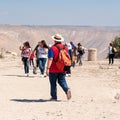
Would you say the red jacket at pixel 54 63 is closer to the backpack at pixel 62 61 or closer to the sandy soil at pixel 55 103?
the backpack at pixel 62 61

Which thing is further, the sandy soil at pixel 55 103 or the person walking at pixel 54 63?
the person walking at pixel 54 63

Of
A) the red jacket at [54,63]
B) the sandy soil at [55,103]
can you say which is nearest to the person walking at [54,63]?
the red jacket at [54,63]

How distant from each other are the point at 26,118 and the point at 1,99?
329 cm

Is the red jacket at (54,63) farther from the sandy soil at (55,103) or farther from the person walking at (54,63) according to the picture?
the sandy soil at (55,103)

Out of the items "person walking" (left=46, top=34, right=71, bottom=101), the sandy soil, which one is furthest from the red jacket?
the sandy soil

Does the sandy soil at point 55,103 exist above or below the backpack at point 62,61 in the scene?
below

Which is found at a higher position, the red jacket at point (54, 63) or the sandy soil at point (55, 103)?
the red jacket at point (54, 63)

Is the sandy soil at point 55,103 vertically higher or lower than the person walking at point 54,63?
lower

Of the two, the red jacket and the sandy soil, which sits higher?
the red jacket

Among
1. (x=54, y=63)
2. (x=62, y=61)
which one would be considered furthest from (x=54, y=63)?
(x=62, y=61)

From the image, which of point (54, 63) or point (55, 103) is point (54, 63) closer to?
point (54, 63)

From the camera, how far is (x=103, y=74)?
25.2 metres

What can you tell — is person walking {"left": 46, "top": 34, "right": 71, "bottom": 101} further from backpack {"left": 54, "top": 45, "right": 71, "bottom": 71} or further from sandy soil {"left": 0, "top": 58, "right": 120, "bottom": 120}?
sandy soil {"left": 0, "top": 58, "right": 120, "bottom": 120}

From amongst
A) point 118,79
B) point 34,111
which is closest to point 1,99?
point 34,111
